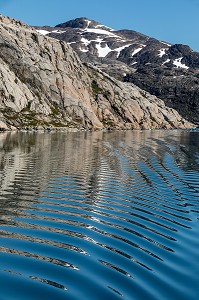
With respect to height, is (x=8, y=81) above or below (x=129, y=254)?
above

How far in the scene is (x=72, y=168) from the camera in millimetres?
48969

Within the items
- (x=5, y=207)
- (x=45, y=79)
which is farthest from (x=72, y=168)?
(x=45, y=79)

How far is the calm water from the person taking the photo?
14.5m

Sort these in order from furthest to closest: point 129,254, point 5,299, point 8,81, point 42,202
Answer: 1. point 8,81
2. point 42,202
3. point 129,254
4. point 5,299

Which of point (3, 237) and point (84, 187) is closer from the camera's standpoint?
point (3, 237)

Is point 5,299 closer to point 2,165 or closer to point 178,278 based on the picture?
point 178,278

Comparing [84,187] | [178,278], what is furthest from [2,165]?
[178,278]

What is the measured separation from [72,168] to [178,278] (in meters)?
33.9

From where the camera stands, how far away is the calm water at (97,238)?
14.5 meters

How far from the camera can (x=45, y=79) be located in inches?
7864

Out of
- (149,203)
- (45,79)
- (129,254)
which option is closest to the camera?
(129,254)

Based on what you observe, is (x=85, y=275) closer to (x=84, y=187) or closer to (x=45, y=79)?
(x=84, y=187)

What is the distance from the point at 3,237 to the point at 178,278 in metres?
8.81

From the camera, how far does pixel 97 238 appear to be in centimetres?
2033
